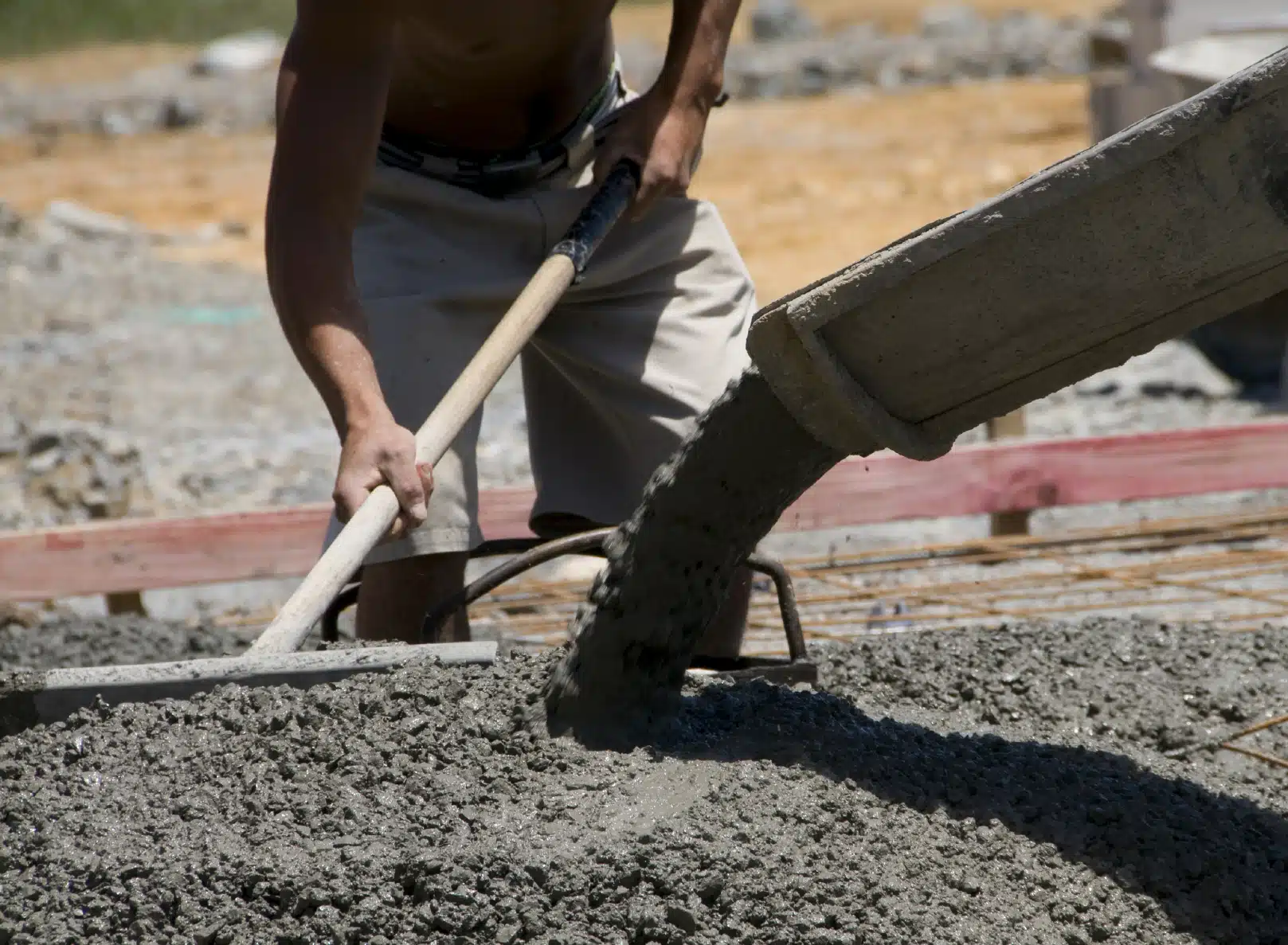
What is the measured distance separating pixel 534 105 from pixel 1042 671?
1428 mm

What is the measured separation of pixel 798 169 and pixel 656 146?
10.8 meters

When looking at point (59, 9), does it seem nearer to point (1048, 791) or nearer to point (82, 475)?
point (82, 475)

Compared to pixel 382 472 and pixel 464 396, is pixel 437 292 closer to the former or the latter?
pixel 464 396

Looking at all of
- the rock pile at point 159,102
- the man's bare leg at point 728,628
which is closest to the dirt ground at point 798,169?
the rock pile at point 159,102

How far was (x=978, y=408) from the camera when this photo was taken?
2.03 meters

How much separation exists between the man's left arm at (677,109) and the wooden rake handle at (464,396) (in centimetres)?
4

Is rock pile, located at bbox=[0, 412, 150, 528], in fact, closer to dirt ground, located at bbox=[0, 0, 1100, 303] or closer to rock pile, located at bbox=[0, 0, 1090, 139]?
dirt ground, located at bbox=[0, 0, 1100, 303]

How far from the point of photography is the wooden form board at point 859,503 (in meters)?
3.75

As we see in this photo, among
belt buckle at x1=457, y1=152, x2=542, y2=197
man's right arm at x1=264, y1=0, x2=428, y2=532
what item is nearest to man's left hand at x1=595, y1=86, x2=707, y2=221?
belt buckle at x1=457, y1=152, x2=542, y2=197

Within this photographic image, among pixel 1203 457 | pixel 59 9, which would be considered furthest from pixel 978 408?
pixel 59 9

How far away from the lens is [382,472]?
235 centimetres

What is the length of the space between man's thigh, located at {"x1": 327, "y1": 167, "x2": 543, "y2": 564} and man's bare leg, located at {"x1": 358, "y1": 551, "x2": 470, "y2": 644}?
0.06 metres

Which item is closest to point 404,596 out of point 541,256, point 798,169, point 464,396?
point 464,396

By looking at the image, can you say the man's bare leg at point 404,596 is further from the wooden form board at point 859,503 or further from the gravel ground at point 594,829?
the wooden form board at point 859,503
